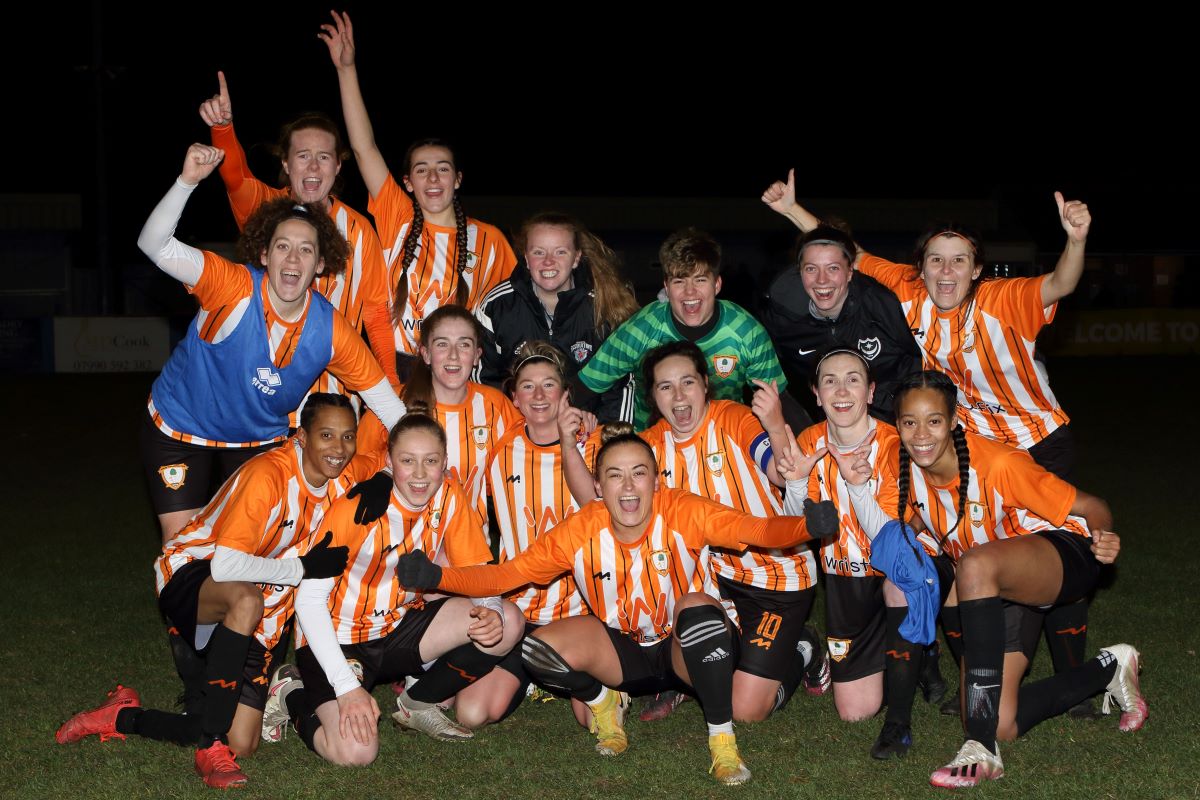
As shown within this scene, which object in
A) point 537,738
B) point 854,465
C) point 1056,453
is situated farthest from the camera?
point 1056,453

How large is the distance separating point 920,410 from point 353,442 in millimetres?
1887

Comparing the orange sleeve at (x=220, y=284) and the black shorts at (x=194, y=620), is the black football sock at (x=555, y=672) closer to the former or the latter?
the black shorts at (x=194, y=620)

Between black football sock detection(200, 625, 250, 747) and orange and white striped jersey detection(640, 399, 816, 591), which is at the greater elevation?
orange and white striped jersey detection(640, 399, 816, 591)

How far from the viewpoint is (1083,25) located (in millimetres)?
39750

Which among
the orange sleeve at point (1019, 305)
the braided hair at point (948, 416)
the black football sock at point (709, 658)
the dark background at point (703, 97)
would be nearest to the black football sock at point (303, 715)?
the black football sock at point (709, 658)

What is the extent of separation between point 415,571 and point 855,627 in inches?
68.9

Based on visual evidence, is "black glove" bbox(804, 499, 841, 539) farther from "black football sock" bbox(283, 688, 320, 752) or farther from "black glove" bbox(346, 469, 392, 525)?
"black football sock" bbox(283, 688, 320, 752)

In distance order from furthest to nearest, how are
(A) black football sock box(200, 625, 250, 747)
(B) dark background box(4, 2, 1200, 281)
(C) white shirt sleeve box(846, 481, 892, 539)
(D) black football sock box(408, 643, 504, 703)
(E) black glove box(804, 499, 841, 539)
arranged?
(B) dark background box(4, 2, 1200, 281) → (D) black football sock box(408, 643, 504, 703) → (C) white shirt sleeve box(846, 481, 892, 539) → (A) black football sock box(200, 625, 250, 747) → (E) black glove box(804, 499, 841, 539)

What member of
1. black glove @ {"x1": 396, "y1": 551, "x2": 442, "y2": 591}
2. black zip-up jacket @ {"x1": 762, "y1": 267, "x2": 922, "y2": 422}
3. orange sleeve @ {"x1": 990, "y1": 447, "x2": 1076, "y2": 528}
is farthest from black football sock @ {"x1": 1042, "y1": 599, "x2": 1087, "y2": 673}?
black glove @ {"x1": 396, "y1": 551, "x2": 442, "y2": 591}

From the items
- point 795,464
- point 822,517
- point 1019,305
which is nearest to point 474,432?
point 795,464

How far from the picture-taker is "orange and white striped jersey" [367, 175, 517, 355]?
544cm

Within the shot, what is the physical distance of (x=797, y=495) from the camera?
415cm

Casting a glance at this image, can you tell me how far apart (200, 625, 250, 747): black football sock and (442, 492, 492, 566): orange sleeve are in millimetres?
766

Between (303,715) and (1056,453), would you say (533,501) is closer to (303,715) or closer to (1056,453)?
(303,715)
